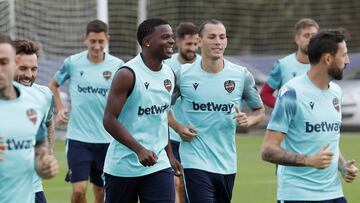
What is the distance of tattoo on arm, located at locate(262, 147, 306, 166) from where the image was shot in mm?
7516

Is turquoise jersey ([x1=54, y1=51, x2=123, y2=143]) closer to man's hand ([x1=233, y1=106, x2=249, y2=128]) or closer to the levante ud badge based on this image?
the levante ud badge

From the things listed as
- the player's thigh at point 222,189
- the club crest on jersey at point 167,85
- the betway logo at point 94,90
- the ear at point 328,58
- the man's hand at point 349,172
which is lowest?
the player's thigh at point 222,189

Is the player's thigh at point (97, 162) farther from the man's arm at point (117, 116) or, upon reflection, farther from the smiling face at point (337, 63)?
the smiling face at point (337, 63)

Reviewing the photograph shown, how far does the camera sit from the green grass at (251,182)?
1416 centimetres

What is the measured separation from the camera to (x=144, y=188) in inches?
363

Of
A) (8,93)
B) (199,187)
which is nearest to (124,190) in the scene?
(199,187)

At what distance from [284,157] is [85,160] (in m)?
5.16

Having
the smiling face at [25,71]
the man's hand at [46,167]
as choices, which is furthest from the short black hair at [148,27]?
the man's hand at [46,167]

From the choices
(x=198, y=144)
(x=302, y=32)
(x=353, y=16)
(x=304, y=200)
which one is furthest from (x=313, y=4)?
(x=304, y=200)

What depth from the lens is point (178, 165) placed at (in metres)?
9.53

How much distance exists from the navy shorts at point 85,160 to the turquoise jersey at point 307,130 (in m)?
4.71

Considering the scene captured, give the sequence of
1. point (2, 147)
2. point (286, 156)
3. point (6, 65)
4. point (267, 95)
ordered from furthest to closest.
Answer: point (267, 95) → point (286, 156) → point (2, 147) → point (6, 65)

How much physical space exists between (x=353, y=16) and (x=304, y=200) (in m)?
23.4

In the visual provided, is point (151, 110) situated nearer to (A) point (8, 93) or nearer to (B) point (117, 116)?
(B) point (117, 116)
